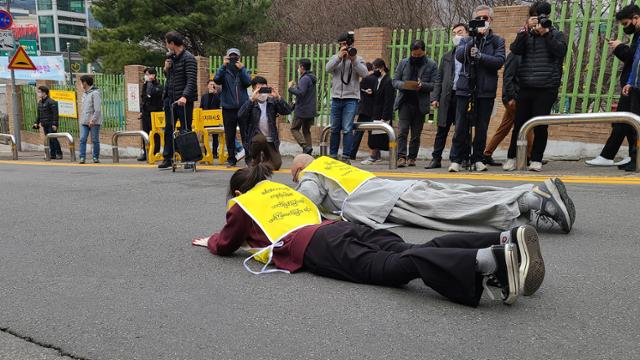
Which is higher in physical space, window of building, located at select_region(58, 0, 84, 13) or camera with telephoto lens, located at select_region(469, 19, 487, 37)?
window of building, located at select_region(58, 0, 84, 13)

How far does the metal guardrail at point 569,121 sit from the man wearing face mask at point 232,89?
4668mm

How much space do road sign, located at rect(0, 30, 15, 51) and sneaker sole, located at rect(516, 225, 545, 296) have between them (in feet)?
56.8

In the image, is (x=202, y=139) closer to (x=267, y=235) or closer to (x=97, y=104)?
(x=97, y=104)

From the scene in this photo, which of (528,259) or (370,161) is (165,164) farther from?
(528,259)

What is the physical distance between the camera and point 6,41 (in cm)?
1612

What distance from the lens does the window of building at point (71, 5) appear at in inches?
3506

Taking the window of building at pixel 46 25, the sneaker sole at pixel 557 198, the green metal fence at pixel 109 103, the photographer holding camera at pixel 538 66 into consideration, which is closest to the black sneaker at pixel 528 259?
the sneaker sole at pixel 557 198

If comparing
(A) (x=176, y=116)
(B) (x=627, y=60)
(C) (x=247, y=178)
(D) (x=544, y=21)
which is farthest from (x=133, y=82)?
(C) (x=247, y=178)

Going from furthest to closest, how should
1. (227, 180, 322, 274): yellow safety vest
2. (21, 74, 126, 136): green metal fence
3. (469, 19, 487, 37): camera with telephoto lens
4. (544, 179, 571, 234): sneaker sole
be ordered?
(21, 74, 126, 136): green metal fence, (469, 19, 487, 37): camera with telephoto lens, (544, 179, 571, 234): sneaker sole, (227, 180, 322, 274): yellow safety vest

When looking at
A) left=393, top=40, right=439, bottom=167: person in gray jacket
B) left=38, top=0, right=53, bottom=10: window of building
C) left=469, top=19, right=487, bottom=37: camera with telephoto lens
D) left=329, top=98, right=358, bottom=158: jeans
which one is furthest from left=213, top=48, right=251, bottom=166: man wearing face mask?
left=38, top=0, right=53, bottom=10: window of building

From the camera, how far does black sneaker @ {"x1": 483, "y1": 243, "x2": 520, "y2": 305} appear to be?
2.71m

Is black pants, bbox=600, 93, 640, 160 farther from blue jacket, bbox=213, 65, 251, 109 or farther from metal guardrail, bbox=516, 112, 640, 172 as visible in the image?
blue jacket, bbox=213, 65, 251, 109

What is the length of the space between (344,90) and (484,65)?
96.3 inches

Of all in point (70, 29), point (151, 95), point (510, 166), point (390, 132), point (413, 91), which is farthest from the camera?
point (70, 29)
